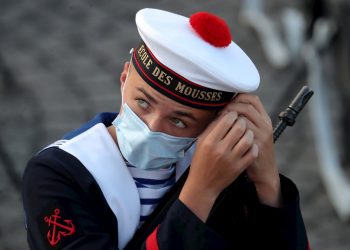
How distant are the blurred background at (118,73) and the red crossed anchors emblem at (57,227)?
2.48 m

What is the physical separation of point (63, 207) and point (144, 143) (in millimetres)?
226

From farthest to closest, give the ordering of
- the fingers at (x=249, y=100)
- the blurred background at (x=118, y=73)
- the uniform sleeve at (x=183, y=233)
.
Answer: the blurred background at (x=118, y=73) → the fingers at (x=249, y=100) → the uniform sleeve at (x=183, y=233)

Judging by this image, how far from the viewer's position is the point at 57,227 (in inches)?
63.9

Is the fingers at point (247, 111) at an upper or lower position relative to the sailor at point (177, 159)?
upper

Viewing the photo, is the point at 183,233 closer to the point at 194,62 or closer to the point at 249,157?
the point at 249,157

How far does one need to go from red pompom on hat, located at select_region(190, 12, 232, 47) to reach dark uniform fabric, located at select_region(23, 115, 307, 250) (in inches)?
13.2

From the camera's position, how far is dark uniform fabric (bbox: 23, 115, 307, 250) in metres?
1.55

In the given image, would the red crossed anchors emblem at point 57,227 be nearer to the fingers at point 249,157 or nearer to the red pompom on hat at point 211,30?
the fingers at point 249,157

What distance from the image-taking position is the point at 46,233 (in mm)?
1632

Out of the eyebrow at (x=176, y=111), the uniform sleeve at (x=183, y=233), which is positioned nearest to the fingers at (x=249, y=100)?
the eyebrow at (x=176, y=111)

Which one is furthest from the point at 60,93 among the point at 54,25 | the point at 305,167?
the point at 305,167

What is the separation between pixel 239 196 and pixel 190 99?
27 cm

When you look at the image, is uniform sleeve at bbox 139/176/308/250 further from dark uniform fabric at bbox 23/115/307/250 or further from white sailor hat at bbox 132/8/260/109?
white sailor hat at bbox 132/8/260/109

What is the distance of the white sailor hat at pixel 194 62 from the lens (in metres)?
1.61
